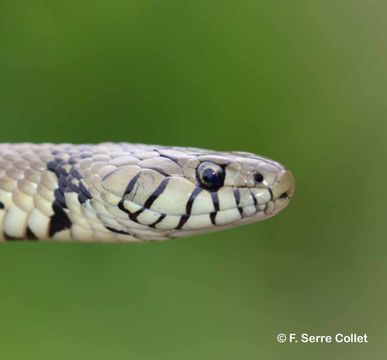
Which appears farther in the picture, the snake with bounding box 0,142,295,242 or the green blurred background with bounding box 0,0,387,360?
the green blurred background with bounding box 0,0,387,360

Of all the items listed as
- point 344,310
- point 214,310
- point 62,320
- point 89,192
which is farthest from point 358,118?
point 89,192

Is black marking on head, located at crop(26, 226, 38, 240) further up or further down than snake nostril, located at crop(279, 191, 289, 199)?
further down

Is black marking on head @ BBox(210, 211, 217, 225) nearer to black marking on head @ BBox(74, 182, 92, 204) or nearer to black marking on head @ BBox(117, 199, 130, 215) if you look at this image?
black marking on head @ BBox(117, 199, 130, 215)

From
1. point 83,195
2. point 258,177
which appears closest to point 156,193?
point 83,195

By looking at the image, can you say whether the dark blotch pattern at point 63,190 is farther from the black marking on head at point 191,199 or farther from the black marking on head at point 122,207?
the black marking on head at point 191,199

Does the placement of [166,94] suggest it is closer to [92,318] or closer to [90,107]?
[90,107]

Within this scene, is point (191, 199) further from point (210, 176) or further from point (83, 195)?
point (83, 195)

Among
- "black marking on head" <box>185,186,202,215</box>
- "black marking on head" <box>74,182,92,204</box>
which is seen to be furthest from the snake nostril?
"black marking on head" <box>74,182,92,204</box>
